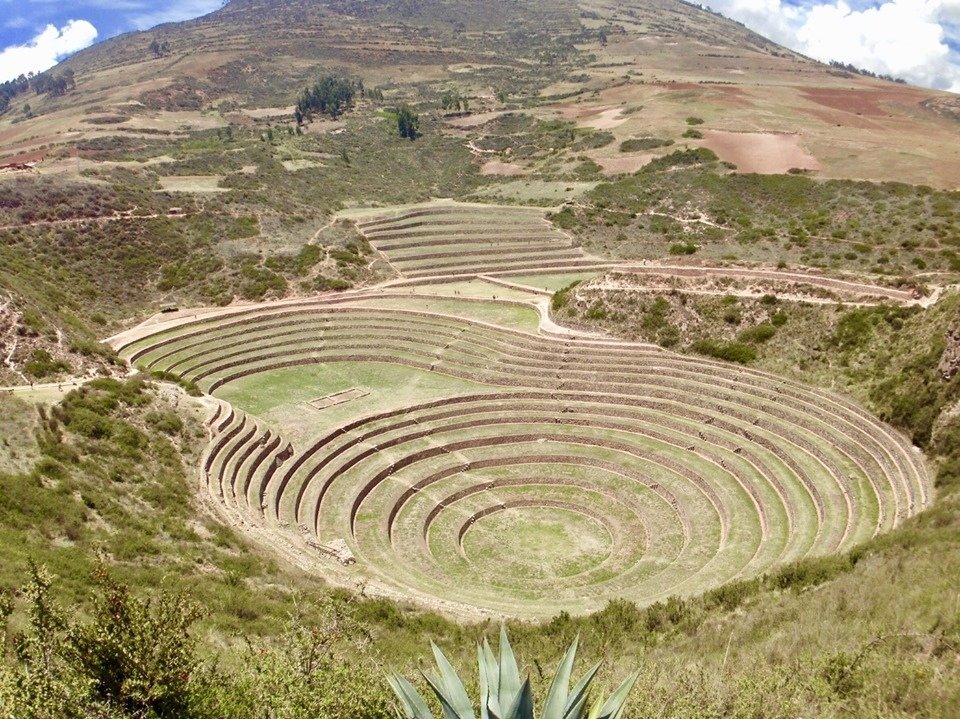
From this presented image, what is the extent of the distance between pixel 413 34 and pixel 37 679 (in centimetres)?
20616

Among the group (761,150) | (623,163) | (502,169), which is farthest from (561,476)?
(502,169)

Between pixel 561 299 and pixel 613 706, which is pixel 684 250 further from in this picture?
pixel 613 706

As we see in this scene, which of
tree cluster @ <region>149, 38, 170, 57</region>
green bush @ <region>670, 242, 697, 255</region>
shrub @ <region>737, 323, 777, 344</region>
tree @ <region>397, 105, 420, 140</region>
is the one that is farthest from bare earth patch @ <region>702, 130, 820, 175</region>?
tree cluster @ <region>149, 38, 170, 57</region>

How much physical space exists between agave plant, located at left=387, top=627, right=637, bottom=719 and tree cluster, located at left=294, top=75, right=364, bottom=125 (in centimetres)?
12044

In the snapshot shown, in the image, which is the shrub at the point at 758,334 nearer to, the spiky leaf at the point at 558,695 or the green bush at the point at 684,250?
the green bush at the point at 684,250

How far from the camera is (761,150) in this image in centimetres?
7175

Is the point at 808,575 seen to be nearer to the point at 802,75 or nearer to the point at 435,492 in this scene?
the point at 435,492

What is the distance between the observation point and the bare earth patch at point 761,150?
6638cm

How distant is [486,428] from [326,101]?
107131 mm

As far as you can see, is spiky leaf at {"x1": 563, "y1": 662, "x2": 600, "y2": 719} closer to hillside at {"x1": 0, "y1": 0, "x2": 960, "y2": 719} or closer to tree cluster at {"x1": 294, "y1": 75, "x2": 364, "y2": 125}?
hillside at {"x1": 0, "y1": 0, "x2": 960, "y2": 719}

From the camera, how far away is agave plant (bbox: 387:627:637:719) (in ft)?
26.1

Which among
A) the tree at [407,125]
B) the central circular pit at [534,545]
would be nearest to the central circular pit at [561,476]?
the central circular pit at [534,545]

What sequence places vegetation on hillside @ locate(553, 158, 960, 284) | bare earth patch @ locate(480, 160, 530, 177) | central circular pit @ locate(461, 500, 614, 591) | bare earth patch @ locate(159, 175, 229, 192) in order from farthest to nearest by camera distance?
bare earth patch @ locate(480, 160, 530, 177) → bare earth patch @ locate(159, 175, 229, 192) → vegetation on hillside @ locate(553, 158, 960, 284) → central circular pit @ locate(461, 500, 614, 591)

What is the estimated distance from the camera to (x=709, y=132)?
80.3 m
